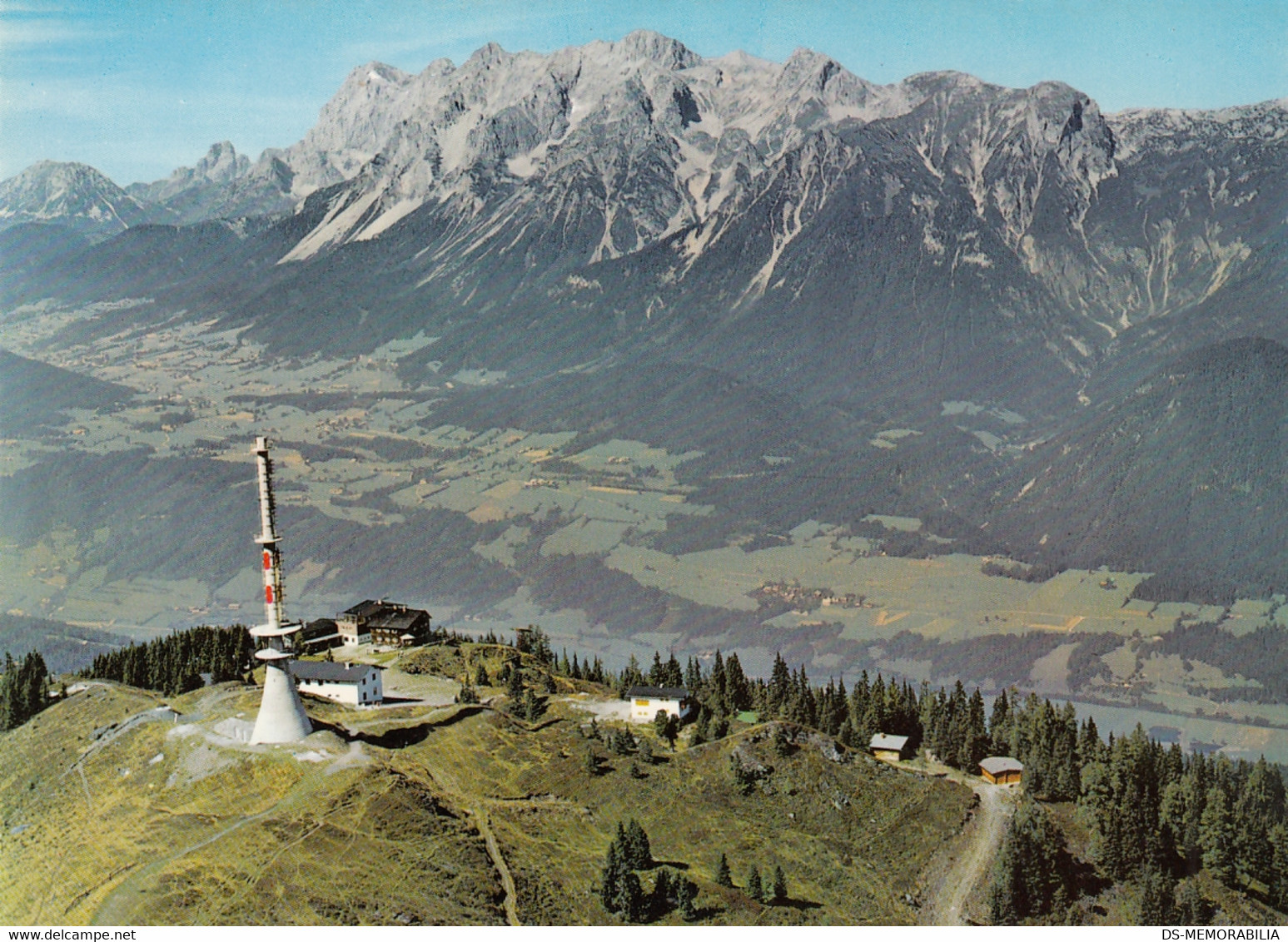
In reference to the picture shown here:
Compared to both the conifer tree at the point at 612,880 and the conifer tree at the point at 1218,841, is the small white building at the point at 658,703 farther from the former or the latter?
the conifer tree at the point at 1218,841

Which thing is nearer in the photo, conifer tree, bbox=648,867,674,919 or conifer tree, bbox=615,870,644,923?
conifer tree, bbox=615,870,644,923

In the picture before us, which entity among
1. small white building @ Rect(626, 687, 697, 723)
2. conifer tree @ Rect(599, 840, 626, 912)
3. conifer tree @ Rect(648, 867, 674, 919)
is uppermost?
small white building @ Rect(626, 687, 697, 723)

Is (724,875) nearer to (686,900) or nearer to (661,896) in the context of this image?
(686,900)

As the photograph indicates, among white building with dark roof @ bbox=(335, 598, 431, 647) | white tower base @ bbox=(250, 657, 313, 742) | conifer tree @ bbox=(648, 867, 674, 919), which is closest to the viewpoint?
conifer tree @ bbox=(648, 867, 674, 919)

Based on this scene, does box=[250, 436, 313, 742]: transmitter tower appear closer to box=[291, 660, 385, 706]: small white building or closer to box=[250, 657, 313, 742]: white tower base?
box=[250, 657, 313, 742]: white tower base

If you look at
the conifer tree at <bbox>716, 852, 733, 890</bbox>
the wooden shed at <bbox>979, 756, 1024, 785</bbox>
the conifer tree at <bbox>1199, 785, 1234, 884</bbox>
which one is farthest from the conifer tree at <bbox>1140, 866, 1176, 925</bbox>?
the conifer tree at <bbox>716, 852, 733, 890</bbox>

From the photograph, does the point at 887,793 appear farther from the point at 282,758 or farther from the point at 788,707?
the point at 282,758
